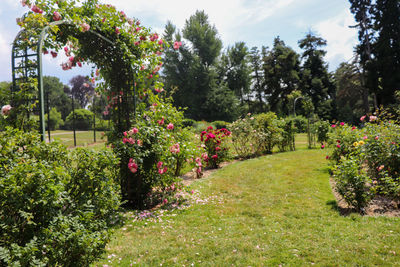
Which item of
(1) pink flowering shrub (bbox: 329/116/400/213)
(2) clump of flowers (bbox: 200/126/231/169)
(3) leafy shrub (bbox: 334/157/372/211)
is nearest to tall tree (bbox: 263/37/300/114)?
(2) clump of flowers (bbox: 200/126/231/169)

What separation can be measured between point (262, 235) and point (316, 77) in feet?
108

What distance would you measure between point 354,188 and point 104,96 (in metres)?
4.37

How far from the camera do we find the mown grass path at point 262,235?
249 centimetres

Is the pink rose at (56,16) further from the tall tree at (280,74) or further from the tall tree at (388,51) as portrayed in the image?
the tall tree at (280,74)

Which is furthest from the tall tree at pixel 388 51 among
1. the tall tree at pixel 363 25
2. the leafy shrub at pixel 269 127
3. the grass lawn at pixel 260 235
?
the grass lawn at pixel 260 235

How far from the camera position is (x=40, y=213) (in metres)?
1.84

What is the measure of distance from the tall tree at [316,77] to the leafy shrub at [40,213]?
32.0 m

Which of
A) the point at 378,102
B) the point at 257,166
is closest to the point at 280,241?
the point at 257,166

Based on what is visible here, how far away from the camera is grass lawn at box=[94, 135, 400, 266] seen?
2.50m

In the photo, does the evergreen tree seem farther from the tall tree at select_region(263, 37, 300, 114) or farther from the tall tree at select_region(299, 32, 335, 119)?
the tall tree at select_region(299, 32, 335, 119)

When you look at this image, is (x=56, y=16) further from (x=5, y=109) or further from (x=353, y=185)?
(x=353, y=185)

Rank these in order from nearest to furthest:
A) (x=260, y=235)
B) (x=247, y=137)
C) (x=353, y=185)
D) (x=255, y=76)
→ (x=260, y=235) < (x=353, y=185) < (x=247, y=137) < (x=255, y=76)

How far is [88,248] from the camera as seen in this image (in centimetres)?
192

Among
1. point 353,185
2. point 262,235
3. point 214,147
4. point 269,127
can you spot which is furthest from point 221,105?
point 262,235
